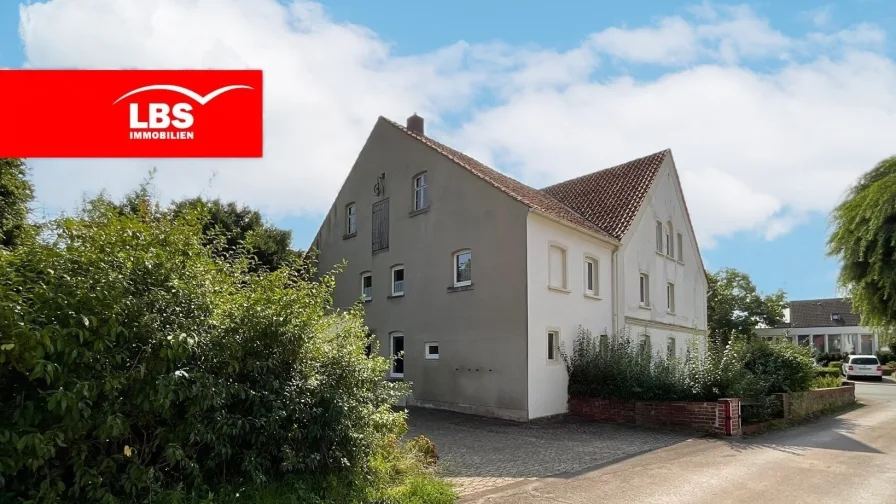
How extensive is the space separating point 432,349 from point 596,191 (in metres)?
9.55

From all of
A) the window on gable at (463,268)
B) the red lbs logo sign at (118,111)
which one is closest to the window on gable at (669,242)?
the window on gable at (463,268)

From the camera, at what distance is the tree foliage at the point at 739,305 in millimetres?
51375

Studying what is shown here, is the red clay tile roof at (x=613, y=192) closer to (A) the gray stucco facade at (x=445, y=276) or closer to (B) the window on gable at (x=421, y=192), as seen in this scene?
(A) the gray stucco facade at (x=445, y=276)

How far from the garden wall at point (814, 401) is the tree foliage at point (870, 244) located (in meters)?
2.90

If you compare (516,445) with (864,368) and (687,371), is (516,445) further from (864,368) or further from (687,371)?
(864,368)

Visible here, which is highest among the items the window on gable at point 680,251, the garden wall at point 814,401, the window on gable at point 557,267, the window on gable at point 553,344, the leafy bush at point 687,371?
the window on gable at point 680,251

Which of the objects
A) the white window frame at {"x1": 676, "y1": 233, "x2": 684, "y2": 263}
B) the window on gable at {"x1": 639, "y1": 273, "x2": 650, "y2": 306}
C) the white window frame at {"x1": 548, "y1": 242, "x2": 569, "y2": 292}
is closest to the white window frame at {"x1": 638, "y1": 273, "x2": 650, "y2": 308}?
the window on gable at {"x1": 639, "y1": 273, "x2": 650, "y2": 306}

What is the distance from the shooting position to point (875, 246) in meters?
14.8

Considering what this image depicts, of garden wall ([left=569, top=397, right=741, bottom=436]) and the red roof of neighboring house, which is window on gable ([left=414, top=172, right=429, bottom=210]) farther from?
garden wall ([left=569, top=397, right=741, bottom=436])

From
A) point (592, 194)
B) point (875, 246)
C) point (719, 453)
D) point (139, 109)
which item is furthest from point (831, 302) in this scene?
point (139, 109)

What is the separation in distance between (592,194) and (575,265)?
5954mm

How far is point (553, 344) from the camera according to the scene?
1759cm

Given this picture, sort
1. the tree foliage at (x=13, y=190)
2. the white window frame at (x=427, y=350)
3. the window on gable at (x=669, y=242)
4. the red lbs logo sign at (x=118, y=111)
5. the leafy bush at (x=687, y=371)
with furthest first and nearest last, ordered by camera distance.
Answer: the window on gable at (x=669, y=242), the white window frame at (x=427, y=350), the tree foliage at (x=13, y=190), the leafy bush at (x=687, y=371), the red lbs logo sign at (x=118, y=111)

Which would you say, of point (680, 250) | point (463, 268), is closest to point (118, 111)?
point (463, 268)
